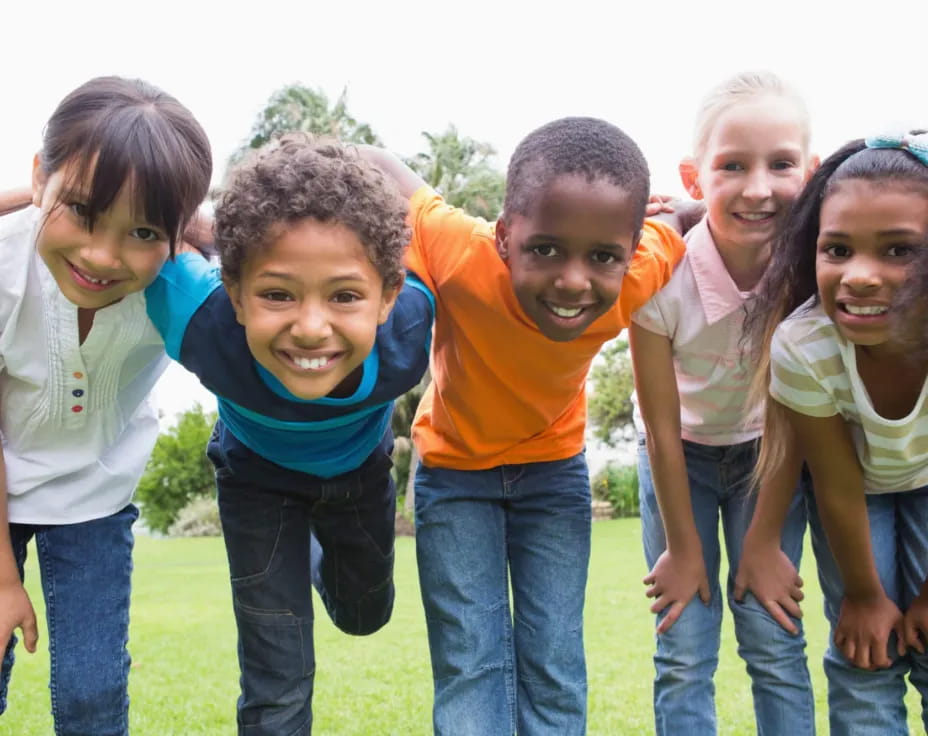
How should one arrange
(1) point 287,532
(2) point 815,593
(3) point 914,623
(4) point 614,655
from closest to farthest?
(3) point 914,623 → (1) point 287,532 → (4) point 614,655 → (2) point 815,593

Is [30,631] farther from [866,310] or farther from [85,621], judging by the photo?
[866,310]

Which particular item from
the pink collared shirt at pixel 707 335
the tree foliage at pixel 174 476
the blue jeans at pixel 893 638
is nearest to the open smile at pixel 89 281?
the pink collared shirt at pixel 707 335

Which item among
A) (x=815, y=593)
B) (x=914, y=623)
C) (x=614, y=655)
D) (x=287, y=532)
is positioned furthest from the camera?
(x=815, y=593)

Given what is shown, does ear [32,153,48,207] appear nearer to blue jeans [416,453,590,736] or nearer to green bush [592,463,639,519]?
blue jeans [416,453,590,736]

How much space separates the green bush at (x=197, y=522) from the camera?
20.9 metres

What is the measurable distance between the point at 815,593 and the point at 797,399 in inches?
303

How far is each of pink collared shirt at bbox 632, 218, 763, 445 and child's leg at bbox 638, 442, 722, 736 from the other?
14 centimetres

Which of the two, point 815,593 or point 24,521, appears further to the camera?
point 815,593

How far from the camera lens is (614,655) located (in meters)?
6.71

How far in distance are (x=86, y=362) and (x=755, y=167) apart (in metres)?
1.94

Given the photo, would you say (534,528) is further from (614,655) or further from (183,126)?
(614,655)

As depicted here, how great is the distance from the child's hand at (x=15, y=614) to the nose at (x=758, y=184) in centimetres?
229

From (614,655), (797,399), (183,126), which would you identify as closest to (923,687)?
(797,399)

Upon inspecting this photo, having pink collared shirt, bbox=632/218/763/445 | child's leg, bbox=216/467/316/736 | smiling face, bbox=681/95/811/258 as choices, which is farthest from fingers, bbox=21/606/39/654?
smiling face, bbox=681/95/811/258
